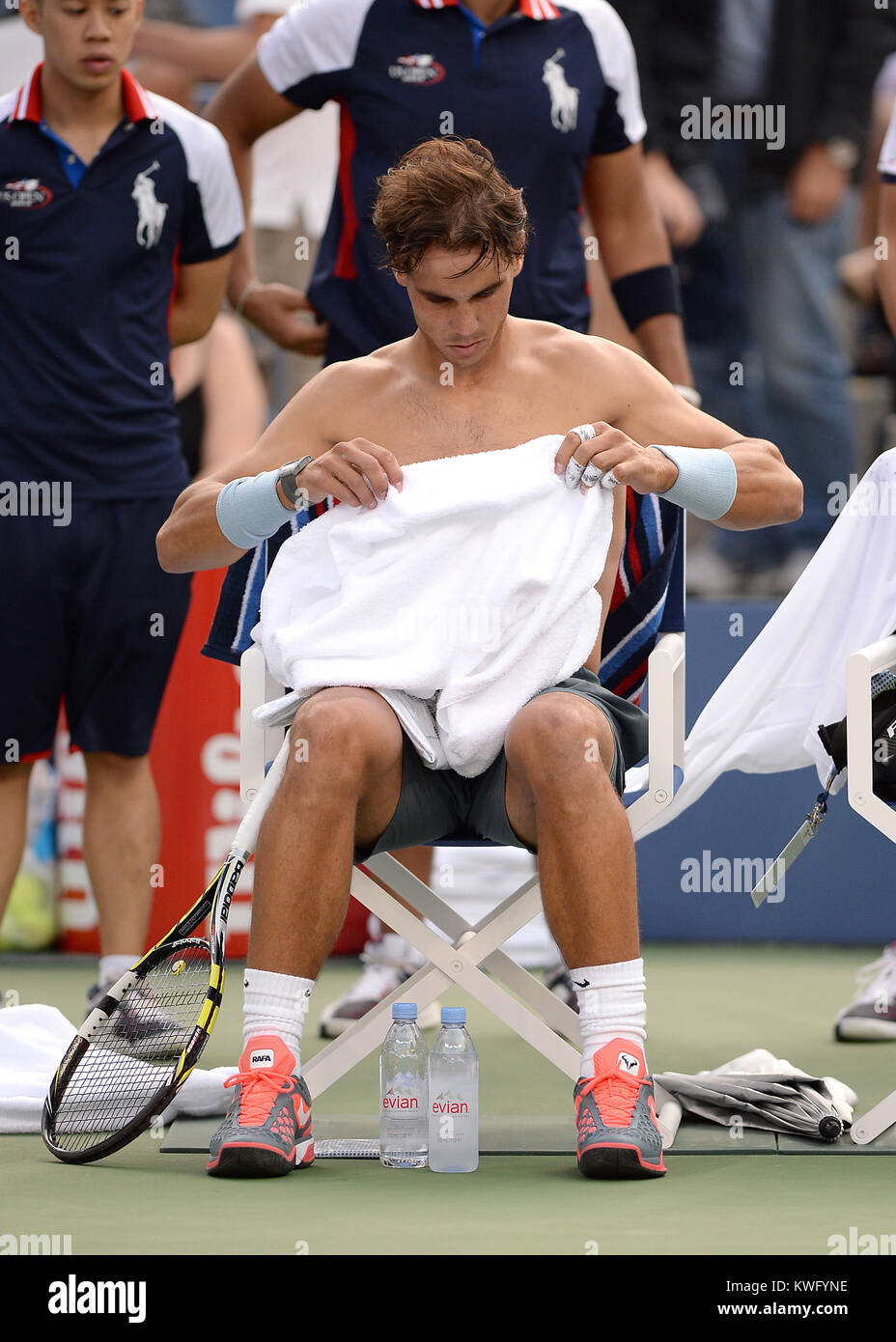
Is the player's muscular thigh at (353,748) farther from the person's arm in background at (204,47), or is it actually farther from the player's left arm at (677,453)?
the person's arm in background at (204,47)

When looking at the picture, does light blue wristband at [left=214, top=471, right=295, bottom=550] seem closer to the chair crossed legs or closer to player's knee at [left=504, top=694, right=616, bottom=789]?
the chair crossed legs

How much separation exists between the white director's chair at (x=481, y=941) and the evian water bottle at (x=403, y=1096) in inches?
1.1

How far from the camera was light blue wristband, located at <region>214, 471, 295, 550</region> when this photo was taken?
3086 mm

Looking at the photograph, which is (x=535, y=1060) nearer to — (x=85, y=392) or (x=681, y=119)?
(x=85, y=392)

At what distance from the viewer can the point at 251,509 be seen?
3100 millimetres

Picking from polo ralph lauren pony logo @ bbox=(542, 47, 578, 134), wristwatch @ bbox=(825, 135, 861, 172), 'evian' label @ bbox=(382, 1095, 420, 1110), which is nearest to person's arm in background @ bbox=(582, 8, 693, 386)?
polo ralph lauren pony logo @ bbox=(542, 47, 578, 134)

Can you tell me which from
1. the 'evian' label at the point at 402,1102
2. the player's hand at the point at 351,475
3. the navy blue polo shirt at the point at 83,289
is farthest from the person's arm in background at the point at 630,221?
the 'evian' label at the point at 402,1102

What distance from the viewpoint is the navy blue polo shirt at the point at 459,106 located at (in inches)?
159

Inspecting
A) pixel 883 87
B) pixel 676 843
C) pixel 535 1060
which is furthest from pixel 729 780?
pixel 883 87

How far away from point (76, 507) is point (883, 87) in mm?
3100

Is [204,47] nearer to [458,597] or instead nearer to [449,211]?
[449,211]

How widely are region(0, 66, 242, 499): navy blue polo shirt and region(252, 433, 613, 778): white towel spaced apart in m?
1.18

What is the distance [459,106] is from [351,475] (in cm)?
127

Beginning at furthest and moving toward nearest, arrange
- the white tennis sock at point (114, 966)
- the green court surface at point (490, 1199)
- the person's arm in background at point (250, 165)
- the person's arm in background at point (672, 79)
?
the person's arm in background at point (672, 79) → the person's arm in background at point (250, 165) → the white tennis sock at point (114, 966) → the green court surface at point (490, 1199)
